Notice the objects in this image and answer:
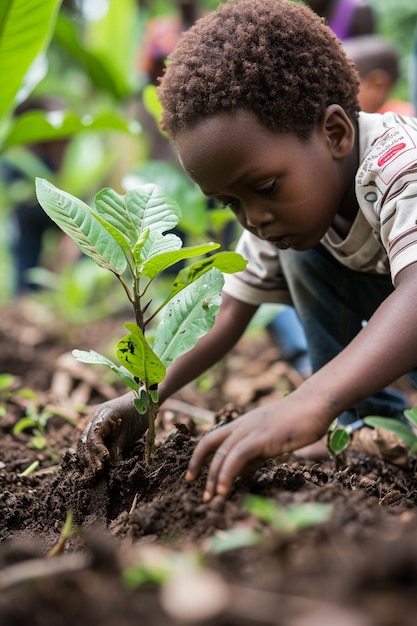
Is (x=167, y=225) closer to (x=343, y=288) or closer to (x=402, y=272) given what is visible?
(x=402, y=272)

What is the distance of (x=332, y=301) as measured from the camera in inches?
80.7

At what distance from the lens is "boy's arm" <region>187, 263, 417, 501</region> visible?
1.19 m

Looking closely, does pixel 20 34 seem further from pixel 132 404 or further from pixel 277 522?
pixel 277 522

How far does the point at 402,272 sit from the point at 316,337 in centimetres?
75

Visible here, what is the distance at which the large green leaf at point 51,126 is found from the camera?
3014mm

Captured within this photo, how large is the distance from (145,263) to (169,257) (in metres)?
0.05

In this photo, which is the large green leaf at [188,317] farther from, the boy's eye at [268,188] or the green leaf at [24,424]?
the green leaf at [24,424]

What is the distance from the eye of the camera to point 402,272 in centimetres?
138

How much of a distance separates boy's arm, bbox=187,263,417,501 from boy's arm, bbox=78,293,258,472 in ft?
1.06

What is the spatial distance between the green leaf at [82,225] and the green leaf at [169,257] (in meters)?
0.06

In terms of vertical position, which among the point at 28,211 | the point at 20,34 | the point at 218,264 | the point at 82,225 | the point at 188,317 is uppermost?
the point at 20,34

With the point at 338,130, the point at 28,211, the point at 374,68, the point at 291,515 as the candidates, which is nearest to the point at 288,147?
the point at 338,130

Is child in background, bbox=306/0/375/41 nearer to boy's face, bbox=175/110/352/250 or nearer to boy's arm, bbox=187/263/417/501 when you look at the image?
boy's face, bbox=175/110/352/250

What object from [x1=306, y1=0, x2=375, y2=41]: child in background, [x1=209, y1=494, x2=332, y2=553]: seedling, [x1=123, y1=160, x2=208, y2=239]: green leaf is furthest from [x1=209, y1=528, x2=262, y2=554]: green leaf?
[x1=306, y1=0, x2=375, y2=41]: child in background
